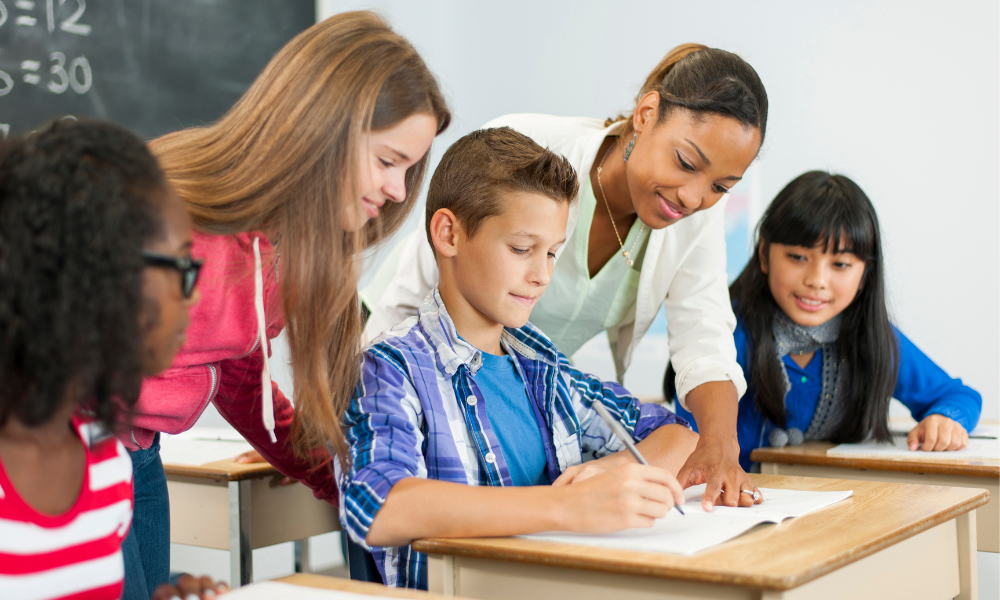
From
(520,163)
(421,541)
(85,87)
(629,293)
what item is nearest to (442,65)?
(85,87)

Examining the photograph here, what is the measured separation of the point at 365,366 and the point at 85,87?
1549 millimetres

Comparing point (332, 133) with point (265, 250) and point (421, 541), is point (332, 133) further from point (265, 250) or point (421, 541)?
point (421, 541)

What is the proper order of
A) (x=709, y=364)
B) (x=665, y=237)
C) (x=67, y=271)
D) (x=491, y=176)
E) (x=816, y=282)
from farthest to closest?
(x=816, y=282) < (x=665, y=237) < (x=709, y=364) < (x=491, y=176) < (x=67, y=271)

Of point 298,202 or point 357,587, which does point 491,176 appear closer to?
point 298,202

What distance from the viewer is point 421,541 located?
90 cm

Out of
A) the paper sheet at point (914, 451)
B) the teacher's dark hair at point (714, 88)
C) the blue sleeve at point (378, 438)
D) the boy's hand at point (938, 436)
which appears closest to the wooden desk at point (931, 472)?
the paper sheet at point (914, 451)

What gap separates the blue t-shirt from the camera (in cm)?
121

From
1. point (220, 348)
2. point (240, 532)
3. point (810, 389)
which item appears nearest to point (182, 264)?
point (220, 348)

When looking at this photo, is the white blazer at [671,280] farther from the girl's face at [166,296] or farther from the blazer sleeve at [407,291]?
the girl's face at [166,296]

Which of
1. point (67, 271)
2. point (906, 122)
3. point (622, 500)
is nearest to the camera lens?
point (67, 271)

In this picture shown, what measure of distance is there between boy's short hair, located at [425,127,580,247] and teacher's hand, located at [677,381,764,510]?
1.31 ft

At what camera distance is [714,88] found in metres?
1.33

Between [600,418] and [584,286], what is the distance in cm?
36

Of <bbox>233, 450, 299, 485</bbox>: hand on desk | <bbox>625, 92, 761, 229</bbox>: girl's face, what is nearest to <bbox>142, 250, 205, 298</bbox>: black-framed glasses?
<bbox>625, 92, 761, 229</bbox>: girl's face
